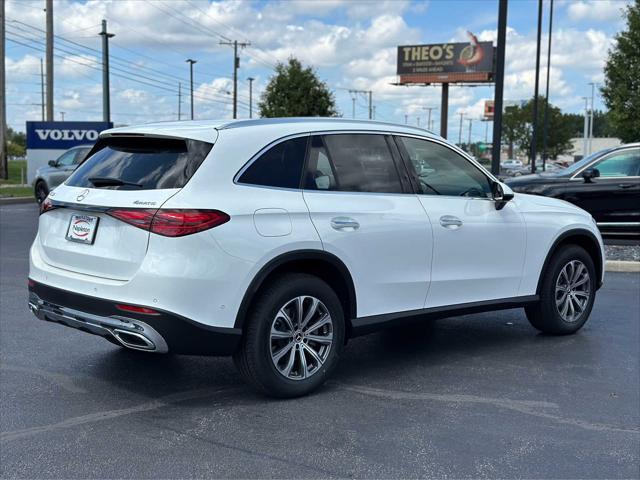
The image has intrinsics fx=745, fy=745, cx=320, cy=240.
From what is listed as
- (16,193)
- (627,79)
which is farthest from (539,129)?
(16,193)

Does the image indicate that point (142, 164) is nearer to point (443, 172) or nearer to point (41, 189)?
point (443, 172)

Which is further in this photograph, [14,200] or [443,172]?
[14,200]

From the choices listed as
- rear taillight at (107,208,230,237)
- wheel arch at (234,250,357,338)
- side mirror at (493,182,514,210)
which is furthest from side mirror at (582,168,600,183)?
rear taillight at (107,208,230,237)

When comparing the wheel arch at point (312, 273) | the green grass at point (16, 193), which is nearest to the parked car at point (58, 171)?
the green grass at point (16, 193)

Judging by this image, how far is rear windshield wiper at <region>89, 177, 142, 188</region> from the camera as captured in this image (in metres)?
4.55

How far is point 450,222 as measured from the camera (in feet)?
18.1

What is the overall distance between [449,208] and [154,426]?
2.65 metres

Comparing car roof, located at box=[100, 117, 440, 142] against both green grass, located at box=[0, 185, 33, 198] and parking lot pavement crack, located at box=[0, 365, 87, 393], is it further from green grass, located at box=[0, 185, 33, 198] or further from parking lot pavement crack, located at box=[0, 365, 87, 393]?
green grass, located at box=[0, 185, 33, 198]

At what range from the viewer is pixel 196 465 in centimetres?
377

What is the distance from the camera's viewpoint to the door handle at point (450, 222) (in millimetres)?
5473

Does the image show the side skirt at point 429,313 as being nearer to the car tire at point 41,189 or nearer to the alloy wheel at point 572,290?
the alloy wheel at point 572,290

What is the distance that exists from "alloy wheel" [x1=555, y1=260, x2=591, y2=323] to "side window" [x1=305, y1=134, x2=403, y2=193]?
2.13 meters

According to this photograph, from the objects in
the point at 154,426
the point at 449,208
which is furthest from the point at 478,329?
the point at 154,426

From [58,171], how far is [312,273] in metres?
16.8
